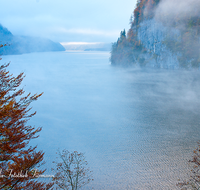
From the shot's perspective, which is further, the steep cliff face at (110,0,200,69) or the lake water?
the steep cliff face at (110,0,200,69)

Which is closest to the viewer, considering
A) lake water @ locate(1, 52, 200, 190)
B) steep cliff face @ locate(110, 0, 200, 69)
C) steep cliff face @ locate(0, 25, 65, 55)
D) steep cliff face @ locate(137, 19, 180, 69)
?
lake water @ locate(1, 52, 200, 190)

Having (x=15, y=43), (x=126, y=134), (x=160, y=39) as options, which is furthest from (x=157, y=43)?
(x=15, y=43)

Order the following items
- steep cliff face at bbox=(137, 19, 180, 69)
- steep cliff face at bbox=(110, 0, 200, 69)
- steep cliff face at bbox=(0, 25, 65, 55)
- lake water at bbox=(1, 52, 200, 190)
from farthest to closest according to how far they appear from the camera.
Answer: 1. steep cliff face at bbox=(0, 25, 65, 55)
2. steep cliff face at bbox=(137, 19, 180, 69)
3. steep cliff face at bbox=(110, 0, 200, 69)
4. lake water at bbox=(1, 52, 200, 190)

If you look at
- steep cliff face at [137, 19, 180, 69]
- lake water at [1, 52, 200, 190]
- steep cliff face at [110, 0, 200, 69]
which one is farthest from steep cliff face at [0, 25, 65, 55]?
lake water at [1, 52, 200, 190]

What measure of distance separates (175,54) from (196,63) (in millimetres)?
7900

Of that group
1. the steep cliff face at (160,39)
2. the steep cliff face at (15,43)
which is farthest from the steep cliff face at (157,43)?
the steep cliff face at (15,43)

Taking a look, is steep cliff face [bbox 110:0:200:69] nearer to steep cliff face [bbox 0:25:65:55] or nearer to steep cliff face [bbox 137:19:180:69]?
steep cliff face [bbox 137:19:180:69]

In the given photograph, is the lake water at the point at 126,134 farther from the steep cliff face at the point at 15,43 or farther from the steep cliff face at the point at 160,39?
the steep cliff face at the point at 15,43

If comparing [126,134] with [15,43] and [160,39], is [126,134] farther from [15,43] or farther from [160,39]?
[15,43]

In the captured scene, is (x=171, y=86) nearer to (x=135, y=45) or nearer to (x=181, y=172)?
(x=181, y=172)

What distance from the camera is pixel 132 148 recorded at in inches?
569

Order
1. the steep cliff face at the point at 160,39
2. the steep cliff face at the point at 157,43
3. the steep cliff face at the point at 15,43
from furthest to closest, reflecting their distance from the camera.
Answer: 1. the steep cliff face at the point at 15,43
2. the steep cliff face at the point at 157,43
3. the steep cliff face at the point at 160,39

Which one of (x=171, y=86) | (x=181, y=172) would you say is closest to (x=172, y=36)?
(x=171, y=86)

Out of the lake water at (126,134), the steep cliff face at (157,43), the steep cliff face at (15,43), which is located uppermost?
the steep cliff face at (15,43)
